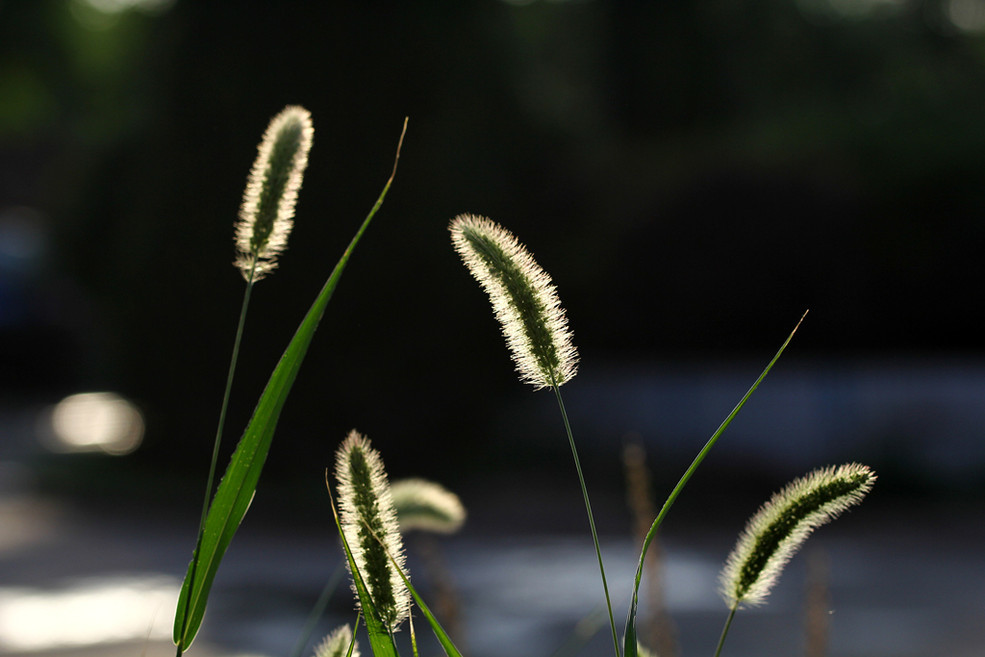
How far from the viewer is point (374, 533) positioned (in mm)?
1105

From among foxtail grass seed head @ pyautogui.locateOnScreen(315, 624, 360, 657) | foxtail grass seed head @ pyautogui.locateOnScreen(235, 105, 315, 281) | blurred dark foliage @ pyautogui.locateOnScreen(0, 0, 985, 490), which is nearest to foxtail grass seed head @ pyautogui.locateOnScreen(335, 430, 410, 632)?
foxtail grass seed head @ pyautogui.locateOnScreen(315, 624, 360, 657)

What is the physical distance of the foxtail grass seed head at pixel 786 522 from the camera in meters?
1.14

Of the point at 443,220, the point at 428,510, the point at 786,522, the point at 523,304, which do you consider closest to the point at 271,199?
the point at 523,304

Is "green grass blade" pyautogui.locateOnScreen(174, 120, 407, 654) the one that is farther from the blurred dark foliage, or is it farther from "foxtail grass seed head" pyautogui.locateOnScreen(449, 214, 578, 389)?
the blurred dark foliage

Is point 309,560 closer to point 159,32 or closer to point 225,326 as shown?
point 225,326

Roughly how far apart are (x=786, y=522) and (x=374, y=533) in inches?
16.9

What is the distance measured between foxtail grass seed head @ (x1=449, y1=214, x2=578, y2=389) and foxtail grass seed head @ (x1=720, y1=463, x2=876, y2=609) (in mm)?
262

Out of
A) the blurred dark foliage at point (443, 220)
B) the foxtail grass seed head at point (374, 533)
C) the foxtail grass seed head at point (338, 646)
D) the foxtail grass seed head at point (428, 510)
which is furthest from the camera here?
the blurred dark foliage at point (443, 220)

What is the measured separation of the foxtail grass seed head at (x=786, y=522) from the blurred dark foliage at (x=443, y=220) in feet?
26.2

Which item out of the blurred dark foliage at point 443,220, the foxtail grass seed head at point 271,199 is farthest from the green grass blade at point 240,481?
the blurred dark foliage at point 443,220

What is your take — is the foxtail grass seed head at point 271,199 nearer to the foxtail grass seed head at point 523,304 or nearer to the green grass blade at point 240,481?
the green grass blade at point 240,481

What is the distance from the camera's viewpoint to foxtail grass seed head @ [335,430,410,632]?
112 centimetres

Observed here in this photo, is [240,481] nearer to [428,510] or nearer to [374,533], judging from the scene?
[374,533]

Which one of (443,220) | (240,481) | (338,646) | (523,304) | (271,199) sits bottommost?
→ (338,646)
